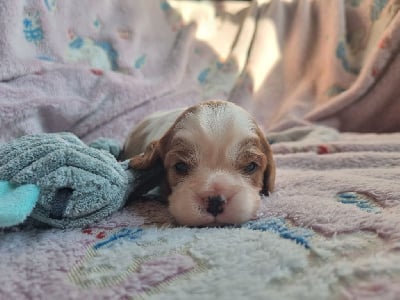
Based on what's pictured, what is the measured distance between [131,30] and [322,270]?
182cm

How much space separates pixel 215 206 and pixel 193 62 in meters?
1.51

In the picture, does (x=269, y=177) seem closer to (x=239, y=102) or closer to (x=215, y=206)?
(x=215, y=206)

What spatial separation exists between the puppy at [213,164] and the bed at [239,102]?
0.15 ft

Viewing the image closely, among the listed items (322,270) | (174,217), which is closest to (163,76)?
(174,217)

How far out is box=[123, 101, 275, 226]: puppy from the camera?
1.17 meters

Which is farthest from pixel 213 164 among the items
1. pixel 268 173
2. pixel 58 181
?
pixel 58 181

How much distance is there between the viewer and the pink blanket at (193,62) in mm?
1935

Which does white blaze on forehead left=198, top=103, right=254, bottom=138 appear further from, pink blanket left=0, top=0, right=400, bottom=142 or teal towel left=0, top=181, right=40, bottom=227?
pink blanket left=0, top=0, right=400, bottom=142

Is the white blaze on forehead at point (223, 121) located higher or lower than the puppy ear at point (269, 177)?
higher

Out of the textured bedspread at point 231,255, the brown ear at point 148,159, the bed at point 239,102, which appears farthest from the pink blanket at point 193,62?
the textured bedspread at point 231,255

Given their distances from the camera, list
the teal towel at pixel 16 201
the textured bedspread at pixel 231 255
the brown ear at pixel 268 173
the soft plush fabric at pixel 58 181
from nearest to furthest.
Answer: the textured bedspread at pixel 231 255 < the teal towel at pixel 16 201 < the soft plush fabric at pixel 58 181 < the brown ear at pixel 268 173

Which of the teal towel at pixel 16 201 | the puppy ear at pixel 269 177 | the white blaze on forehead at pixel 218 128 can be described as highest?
the white blaze on forehead at pixel 218 128

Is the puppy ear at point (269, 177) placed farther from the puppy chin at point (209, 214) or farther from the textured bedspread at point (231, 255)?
the puppy chin at point (209, 214)

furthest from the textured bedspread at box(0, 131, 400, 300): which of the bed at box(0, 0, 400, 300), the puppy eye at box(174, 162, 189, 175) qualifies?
the puppy eye at box(174, 162, 189, 175)
